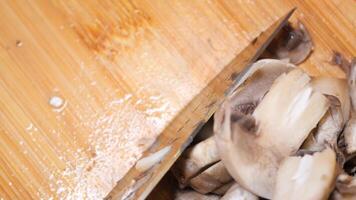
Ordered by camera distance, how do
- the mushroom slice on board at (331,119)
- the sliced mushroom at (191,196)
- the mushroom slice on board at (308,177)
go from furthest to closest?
the sliced mushroom at (191,196) → the mushroom slice on board at (331,119) → the mushroom slice on board at (308,177)

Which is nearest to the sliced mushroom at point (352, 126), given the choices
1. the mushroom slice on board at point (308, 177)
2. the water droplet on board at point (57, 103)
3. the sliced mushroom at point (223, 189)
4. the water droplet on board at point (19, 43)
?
the mushroom slice on board at point (308, 177)

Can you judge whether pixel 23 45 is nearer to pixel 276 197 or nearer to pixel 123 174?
pixel 123 174

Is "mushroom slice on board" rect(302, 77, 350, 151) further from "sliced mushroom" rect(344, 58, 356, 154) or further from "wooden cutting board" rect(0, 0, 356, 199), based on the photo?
"wooden cutting board" rect(0, 0, 356, 199)

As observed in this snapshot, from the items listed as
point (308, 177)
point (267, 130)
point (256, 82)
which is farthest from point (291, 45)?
point (308, 177)

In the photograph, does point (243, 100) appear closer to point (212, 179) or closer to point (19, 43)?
point (212, 179)

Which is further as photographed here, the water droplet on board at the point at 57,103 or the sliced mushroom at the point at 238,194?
the water droplet on board at the point at 57,103

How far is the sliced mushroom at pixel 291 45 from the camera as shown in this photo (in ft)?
4.90

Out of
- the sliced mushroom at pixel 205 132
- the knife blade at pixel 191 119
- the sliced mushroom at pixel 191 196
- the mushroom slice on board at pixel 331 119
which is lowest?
the mushroom slice on board at pixel 331 119

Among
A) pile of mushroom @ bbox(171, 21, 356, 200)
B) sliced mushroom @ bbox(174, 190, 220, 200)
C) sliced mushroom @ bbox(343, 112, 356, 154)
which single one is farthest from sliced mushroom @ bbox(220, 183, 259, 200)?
sliced mushroom @ bbox(343, 112, 356, 154)

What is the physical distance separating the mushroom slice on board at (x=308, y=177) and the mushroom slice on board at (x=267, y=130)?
4 centimetres

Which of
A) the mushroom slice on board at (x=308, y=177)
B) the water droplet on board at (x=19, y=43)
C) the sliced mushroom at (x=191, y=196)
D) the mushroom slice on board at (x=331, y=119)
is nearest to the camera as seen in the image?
the mushroom slice on board at (x=308, y=177)

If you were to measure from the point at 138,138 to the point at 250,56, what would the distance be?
31cm

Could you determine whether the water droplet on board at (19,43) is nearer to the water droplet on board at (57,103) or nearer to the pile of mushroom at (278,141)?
the water droplet on board at (57,103)

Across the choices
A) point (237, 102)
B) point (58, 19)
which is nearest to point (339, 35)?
point (237, 102)
